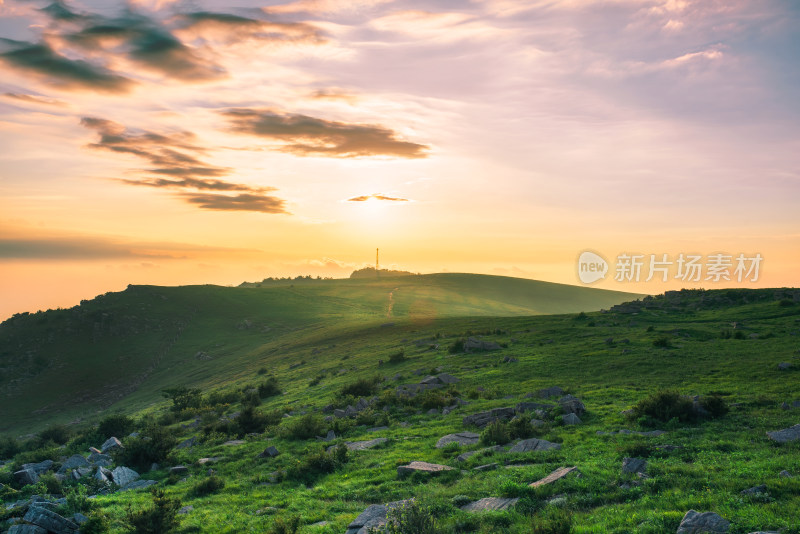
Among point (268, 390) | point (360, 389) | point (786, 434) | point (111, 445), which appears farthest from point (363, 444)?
point (268, 390)

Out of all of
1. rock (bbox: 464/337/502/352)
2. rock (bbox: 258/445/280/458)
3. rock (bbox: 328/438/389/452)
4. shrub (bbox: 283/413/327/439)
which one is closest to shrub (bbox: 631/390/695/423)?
rock (bbox: 328/438/389/452)

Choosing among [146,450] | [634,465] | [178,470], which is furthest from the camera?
[146,450]

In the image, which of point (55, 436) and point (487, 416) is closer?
point (487, 416)

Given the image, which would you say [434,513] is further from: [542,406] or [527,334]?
[527,334]

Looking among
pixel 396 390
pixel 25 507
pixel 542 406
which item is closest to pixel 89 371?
pixel 396 390

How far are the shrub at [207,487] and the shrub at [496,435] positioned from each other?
1214cm

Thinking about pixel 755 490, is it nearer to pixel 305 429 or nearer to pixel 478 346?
pixel 305 429

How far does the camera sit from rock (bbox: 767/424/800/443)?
53.6ft

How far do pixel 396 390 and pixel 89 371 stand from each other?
8682 centimetres

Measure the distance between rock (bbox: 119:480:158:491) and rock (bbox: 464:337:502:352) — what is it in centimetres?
3105

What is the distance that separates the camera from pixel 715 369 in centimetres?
3089

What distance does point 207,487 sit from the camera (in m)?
19.9

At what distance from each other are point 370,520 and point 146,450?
18.2 m

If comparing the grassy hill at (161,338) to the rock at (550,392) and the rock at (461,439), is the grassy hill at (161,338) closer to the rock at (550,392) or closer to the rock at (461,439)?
the rock at (550,392)
